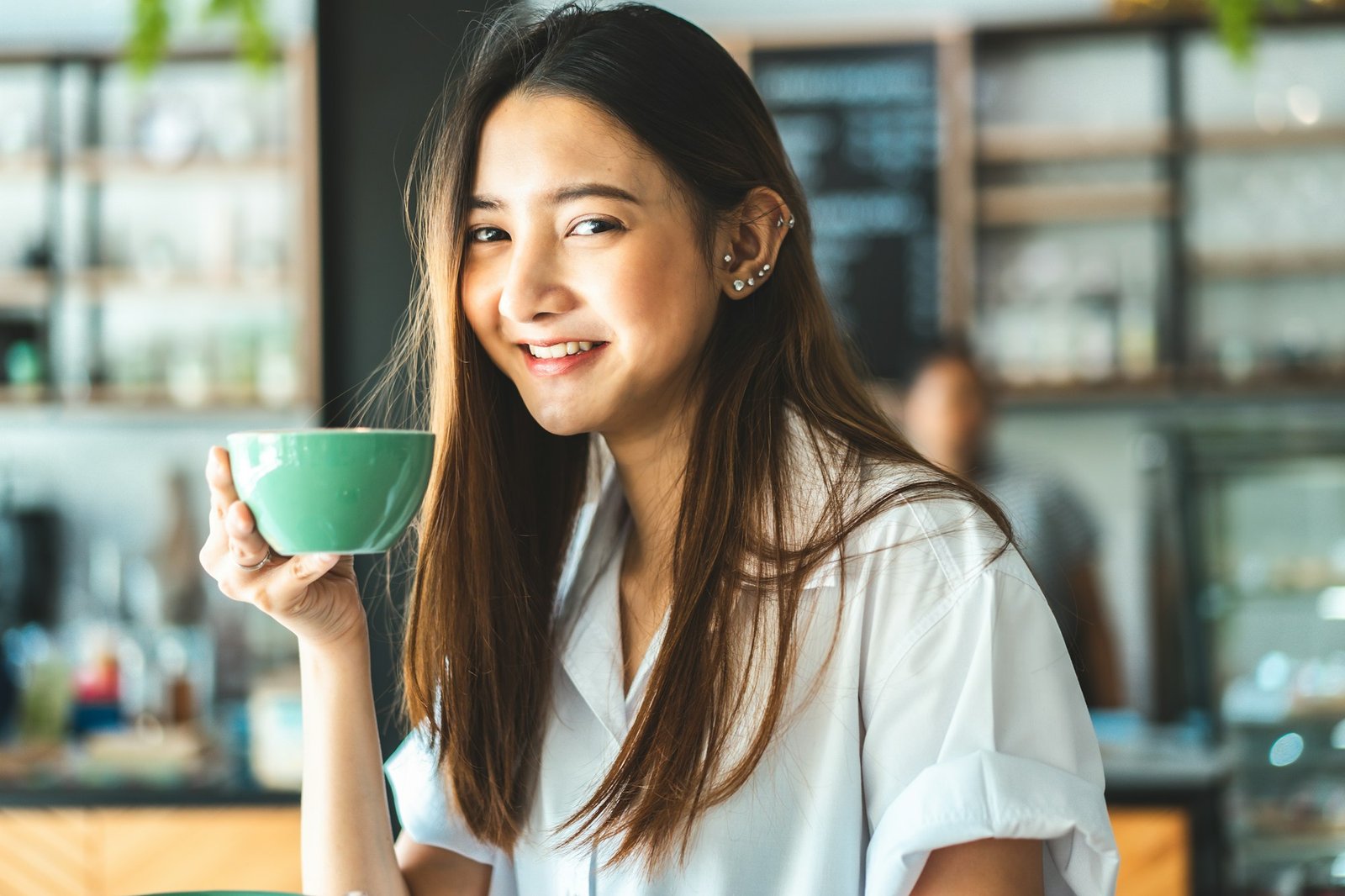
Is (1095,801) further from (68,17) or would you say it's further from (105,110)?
(68,17)

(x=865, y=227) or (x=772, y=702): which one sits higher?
(x=865, y=227)

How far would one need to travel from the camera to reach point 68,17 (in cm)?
449

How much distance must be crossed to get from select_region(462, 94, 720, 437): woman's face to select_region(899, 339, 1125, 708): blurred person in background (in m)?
2.30

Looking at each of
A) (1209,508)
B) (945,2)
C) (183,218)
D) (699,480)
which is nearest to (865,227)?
(945,2)

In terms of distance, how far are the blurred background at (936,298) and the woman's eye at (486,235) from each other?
8.09 feet

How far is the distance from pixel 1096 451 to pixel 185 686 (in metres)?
2.93

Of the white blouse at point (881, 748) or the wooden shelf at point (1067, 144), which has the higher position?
the wooden shelf at point (1067, 144)

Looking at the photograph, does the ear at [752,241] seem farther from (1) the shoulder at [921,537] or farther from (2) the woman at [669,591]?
A: (1) the shoulder at [921,537]

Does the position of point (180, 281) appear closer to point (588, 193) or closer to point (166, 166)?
point (166, 166)

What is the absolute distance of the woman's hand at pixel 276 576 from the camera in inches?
38.2

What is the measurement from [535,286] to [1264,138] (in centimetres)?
357

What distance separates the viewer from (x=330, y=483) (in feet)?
2.96

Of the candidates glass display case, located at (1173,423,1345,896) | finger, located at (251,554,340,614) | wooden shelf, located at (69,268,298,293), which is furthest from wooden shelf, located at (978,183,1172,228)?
finger, located at (251,554,340,614)

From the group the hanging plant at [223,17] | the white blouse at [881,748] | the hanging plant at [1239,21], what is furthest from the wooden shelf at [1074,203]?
the white blouse at [881,748]
